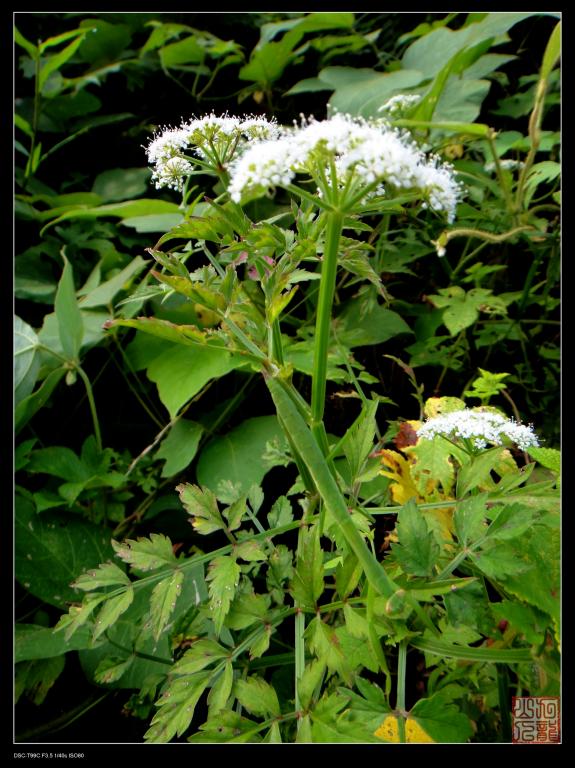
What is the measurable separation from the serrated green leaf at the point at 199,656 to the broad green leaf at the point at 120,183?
1084mm

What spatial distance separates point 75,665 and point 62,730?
96 mm

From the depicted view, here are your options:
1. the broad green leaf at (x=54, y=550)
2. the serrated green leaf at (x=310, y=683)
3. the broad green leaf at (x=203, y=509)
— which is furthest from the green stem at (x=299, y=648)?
the broad green leaf at (x=54, y=550)

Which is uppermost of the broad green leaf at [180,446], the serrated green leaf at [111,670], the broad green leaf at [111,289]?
the broad green leaf at [111,289]

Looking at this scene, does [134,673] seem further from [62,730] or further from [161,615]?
[161,615]

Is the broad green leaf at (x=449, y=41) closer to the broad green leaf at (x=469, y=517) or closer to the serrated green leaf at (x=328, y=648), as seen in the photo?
the broad green leaf at (x=469, y=517)

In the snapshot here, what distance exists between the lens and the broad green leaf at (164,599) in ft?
1.86

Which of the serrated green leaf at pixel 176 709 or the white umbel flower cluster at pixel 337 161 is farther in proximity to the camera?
the serrated green leaf at pixel 176 709

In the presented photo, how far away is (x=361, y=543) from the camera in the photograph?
52 cm

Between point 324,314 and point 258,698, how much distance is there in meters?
→ 0.38

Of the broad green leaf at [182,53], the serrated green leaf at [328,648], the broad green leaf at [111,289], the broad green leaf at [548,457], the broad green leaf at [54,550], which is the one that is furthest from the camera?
the broad green leaf at [182,53]

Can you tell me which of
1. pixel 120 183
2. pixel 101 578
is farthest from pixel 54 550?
pixel 120 183

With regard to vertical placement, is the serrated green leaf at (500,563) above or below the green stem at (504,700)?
above

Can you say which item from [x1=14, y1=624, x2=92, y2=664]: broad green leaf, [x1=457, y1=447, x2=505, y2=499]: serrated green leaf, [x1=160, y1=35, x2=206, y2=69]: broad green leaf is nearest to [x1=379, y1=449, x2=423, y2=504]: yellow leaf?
[x1=457, y1=447, x2=505, y2=499]: serrated green leaf

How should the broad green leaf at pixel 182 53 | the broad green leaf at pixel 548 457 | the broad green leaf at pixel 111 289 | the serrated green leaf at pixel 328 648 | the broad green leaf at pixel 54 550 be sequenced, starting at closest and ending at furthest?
the serrated green leaf at pixel 328 648
the broad green leaf at pixel 548 457
the broad green leaf at pixel 54 550
the broad green leaf at pixel 111 289
the broad green leaf at pixel 182 53
